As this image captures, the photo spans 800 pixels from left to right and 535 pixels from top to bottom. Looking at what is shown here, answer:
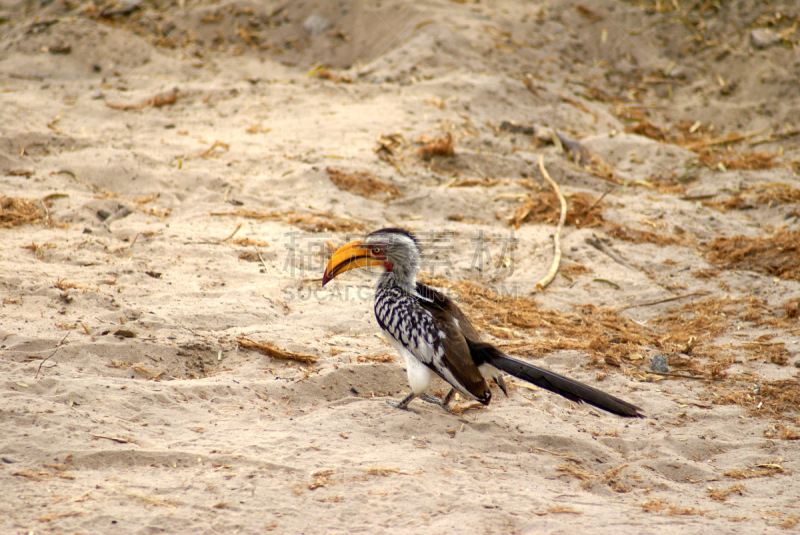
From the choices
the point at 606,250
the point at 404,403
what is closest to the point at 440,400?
the point at 404,403

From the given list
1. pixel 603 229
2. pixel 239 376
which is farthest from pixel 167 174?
pixel 603 229

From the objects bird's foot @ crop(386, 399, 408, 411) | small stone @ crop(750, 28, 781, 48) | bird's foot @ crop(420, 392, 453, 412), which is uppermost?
small stone @ crop(750, 28, 781, 48)

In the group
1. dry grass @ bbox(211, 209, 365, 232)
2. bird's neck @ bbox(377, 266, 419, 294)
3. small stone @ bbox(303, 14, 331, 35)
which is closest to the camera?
bird's neck @ bbox(377, 266, 419, 294)

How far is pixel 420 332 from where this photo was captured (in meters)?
3.46

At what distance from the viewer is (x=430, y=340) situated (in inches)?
Answer: 135

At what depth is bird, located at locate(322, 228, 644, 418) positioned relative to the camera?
3.18 meters

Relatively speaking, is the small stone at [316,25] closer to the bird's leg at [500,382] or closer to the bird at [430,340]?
the bird at [430,340]

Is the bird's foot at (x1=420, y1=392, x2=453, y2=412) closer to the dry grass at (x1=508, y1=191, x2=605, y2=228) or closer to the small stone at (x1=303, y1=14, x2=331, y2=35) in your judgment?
the dry grass at (x1=508, y1=191, x2=605, y2=228)

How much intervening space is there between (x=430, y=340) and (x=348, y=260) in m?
0.91

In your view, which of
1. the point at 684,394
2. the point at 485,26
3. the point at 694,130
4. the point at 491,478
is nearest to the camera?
the point at 491,478

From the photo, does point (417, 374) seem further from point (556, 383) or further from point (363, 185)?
point (363, 185)

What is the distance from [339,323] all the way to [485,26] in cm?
736

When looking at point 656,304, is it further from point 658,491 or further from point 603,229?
Result: point 658,491

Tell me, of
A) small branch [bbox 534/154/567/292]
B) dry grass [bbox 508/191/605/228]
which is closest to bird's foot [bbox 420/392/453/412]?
small branch [bbox 534/154/567/292]
